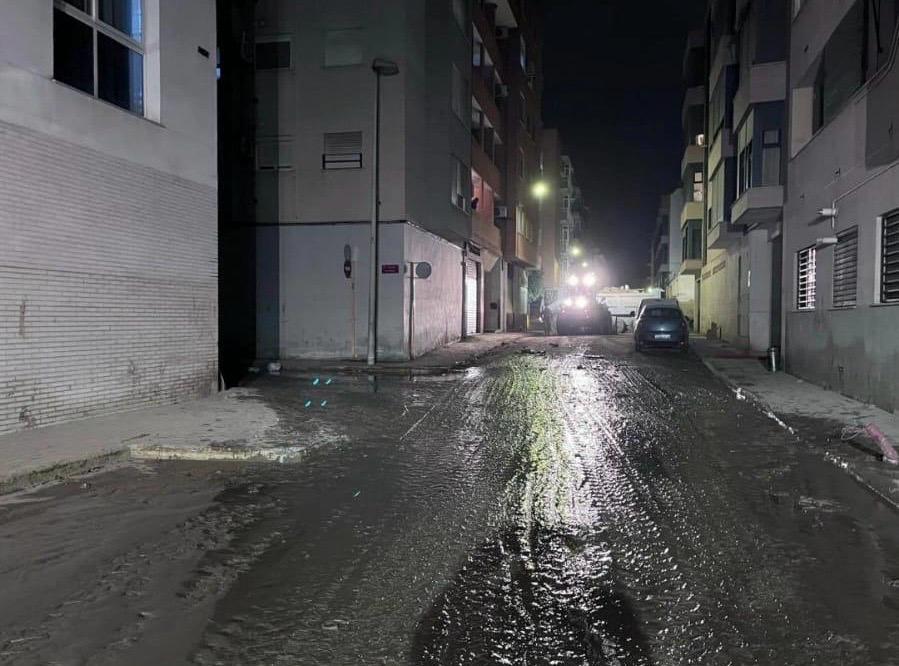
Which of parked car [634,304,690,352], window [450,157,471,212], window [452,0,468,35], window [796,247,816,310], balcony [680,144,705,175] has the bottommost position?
parked car [634,304,690,352]

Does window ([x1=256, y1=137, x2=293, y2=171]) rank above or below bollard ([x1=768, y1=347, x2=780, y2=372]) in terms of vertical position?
above

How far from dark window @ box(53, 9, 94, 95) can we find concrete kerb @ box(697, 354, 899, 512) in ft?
35.6

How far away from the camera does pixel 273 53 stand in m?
21.1

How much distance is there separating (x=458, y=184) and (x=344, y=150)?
5541 mm

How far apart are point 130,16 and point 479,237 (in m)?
18.5

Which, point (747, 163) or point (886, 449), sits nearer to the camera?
point (886, 449)

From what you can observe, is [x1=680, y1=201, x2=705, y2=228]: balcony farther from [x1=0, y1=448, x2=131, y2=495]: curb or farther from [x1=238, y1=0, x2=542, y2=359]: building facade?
[x1=0, y1=448, x2=131, y2=495]: curb

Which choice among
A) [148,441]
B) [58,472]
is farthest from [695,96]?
[58,472]

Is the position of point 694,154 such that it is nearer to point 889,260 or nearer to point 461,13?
point 461,13

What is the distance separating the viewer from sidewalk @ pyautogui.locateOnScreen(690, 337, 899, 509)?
751 cm

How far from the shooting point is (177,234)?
39.3 ft

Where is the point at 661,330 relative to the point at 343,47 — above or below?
below

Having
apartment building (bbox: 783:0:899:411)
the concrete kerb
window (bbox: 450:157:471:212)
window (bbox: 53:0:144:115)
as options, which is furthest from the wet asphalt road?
window (bbox: 450:157:471:212)

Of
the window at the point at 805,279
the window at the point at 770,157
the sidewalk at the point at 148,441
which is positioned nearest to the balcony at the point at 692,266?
the window at the point at 770,157
